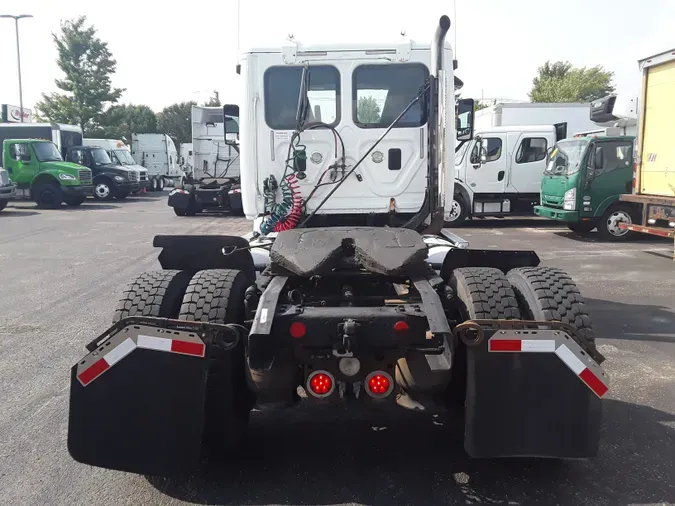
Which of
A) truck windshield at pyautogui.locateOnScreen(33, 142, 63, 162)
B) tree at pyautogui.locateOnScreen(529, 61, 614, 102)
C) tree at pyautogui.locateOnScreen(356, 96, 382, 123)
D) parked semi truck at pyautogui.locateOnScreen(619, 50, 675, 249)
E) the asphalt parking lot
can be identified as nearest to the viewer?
the asphalt parking lot

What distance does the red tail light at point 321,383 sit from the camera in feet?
10.6

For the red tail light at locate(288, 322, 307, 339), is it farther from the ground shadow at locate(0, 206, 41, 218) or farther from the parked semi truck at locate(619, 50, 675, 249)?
the ground shadow at locate(0, 206, 41, 218)

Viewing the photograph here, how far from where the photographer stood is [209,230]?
16234 mm

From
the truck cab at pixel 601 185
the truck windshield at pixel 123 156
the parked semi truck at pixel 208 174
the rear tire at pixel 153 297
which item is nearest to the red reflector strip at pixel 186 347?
the rear tire at pixel 153 297

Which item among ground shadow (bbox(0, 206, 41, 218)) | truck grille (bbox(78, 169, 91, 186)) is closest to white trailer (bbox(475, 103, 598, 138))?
truck grille (bbox(78, 169, 91, 186))

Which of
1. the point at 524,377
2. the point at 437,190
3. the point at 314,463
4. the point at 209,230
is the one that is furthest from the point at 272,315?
the point at 209,230

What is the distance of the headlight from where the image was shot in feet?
44.9

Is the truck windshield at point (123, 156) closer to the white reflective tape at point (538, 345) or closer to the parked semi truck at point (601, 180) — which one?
the parked semi truck at point (601, 180)

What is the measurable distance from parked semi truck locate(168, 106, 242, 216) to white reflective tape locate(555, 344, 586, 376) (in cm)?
1590

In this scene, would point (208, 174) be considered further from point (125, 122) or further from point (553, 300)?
point (125, 122)

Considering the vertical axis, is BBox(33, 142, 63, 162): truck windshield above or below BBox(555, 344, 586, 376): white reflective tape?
above

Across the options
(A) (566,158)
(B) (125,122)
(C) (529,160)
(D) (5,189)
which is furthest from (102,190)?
(B) (125,122)

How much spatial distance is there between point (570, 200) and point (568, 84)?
3881 cm

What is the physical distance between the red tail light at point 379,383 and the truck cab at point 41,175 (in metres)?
23.0
